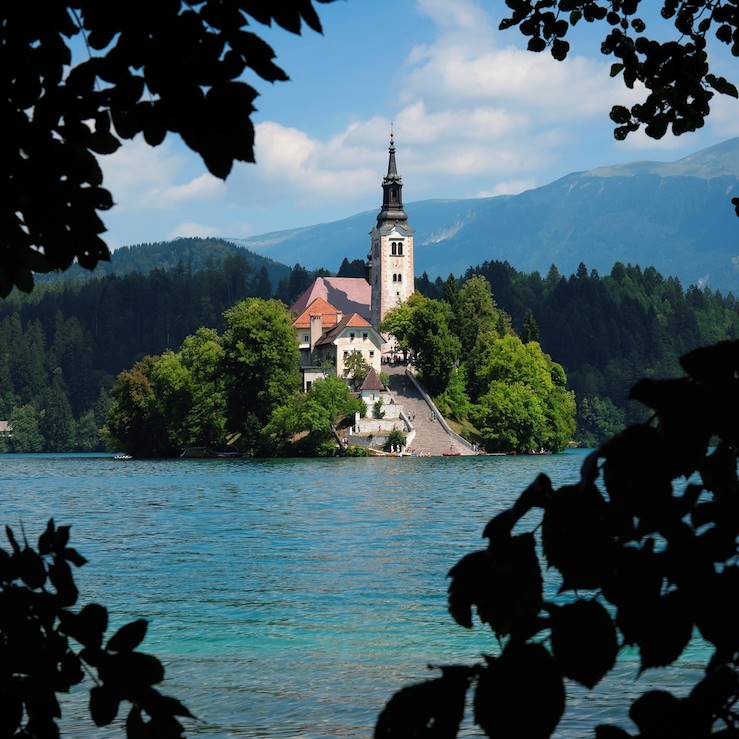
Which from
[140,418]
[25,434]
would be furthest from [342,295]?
[25,434]

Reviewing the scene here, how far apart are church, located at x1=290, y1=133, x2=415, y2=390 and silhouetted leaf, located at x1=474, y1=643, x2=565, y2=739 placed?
10149 centimetres

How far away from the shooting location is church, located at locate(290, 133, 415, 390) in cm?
10650

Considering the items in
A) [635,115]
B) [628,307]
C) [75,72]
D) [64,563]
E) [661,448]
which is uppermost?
[628,307]

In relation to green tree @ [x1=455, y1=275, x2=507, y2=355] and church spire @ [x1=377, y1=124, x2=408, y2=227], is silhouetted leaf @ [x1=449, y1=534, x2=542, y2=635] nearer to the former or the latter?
green tree @ [x1=455, y1=275, x2=507, y2=355]

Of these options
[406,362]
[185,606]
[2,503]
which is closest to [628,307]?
[406,362]

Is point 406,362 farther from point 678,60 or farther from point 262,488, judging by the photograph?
point 678,60

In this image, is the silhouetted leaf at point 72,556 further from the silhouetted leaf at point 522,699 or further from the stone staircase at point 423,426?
the stone staircase at point 423,426

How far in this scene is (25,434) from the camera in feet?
527

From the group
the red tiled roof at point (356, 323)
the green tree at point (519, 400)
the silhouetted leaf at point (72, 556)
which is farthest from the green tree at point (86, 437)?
the silhouetted leaf at point (72, 556)

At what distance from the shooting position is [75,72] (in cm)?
282

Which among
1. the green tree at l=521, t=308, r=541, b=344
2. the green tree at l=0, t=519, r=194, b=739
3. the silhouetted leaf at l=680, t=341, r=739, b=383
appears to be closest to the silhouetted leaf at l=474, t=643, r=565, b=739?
the silhouetted leaf at l=680, t=341, r=739, b=383

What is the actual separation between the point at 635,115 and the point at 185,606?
1490cm

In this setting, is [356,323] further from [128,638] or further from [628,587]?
[628,587]

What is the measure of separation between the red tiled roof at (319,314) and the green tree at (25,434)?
55306mm
